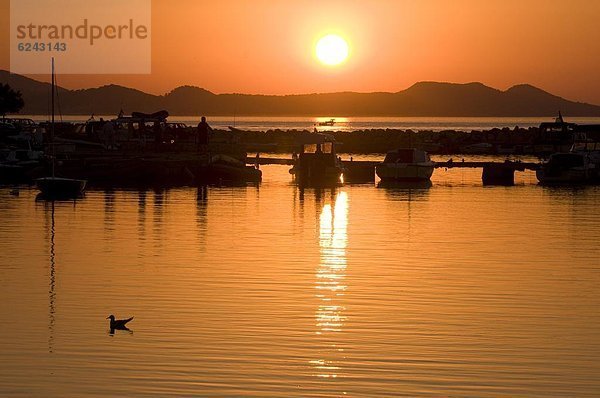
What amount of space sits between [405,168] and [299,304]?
43.1m

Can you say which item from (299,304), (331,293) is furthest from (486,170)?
(299,304)

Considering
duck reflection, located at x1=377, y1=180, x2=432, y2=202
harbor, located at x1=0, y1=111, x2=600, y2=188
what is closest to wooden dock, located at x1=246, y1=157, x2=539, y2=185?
harbor, located at x1=0, y1=111, x2=600, y2=188

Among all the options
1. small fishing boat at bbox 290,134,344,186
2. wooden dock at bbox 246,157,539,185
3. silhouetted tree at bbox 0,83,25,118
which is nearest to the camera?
small fishing boat at bbox 290,134,344,186

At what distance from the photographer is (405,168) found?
64.5 meters

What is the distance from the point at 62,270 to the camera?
1061 inches

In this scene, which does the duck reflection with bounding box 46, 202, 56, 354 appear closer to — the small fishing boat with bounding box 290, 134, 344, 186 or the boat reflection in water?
the boat reflection in water

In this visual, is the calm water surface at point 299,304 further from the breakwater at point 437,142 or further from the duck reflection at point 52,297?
the breakwater at point 437,142

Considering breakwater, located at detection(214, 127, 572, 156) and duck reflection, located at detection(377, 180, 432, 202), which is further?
breakwater, located at detection(214, 127, 572, 156)

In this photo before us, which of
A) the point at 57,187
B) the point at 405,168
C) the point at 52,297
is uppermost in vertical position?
the point at 405,168

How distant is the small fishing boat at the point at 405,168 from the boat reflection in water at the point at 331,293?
71.9 feet

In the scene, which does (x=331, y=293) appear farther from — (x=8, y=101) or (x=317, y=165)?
(x=8, y=101)

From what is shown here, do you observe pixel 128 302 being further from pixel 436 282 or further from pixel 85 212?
pixel 85 212

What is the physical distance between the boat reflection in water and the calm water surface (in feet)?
0.20

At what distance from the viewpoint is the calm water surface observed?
15906 mm
